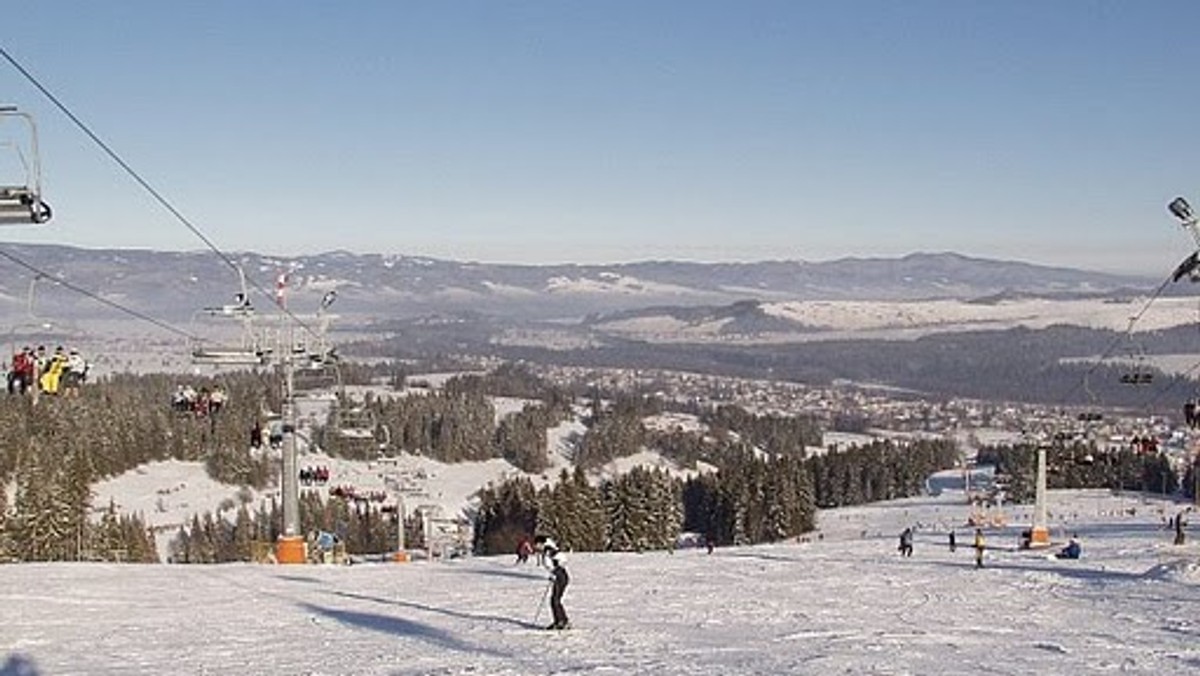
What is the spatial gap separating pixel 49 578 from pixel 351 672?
13.3 m

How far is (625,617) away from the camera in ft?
67.7

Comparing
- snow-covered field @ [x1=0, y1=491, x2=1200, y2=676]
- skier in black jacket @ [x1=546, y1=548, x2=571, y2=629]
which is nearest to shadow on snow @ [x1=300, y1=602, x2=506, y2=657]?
snow-covered field @ [x1=0, y1=491, x2=1200, y2=676]

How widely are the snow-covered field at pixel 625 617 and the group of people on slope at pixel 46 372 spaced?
138 inches

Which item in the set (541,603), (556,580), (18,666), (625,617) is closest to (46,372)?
(18,666)

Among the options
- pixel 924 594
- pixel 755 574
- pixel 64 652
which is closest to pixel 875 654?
pixel 924 594

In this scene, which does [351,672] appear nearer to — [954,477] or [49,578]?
[49,578]

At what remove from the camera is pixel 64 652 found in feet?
55.2

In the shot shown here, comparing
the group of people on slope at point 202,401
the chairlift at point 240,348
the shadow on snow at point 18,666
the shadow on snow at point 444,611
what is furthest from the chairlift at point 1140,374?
the shadow on snow at point 18,666

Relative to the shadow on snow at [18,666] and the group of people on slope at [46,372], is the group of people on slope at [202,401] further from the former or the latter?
the shadow on snow at [18,666]

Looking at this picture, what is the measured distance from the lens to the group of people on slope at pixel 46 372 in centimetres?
2150

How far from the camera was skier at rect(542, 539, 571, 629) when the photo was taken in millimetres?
17983

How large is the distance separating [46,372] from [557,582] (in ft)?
31.4

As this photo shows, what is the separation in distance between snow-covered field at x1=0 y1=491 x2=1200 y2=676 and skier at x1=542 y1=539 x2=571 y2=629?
35 centimetres

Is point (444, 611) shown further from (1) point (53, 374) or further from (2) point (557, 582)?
(1) point (53, 374)
